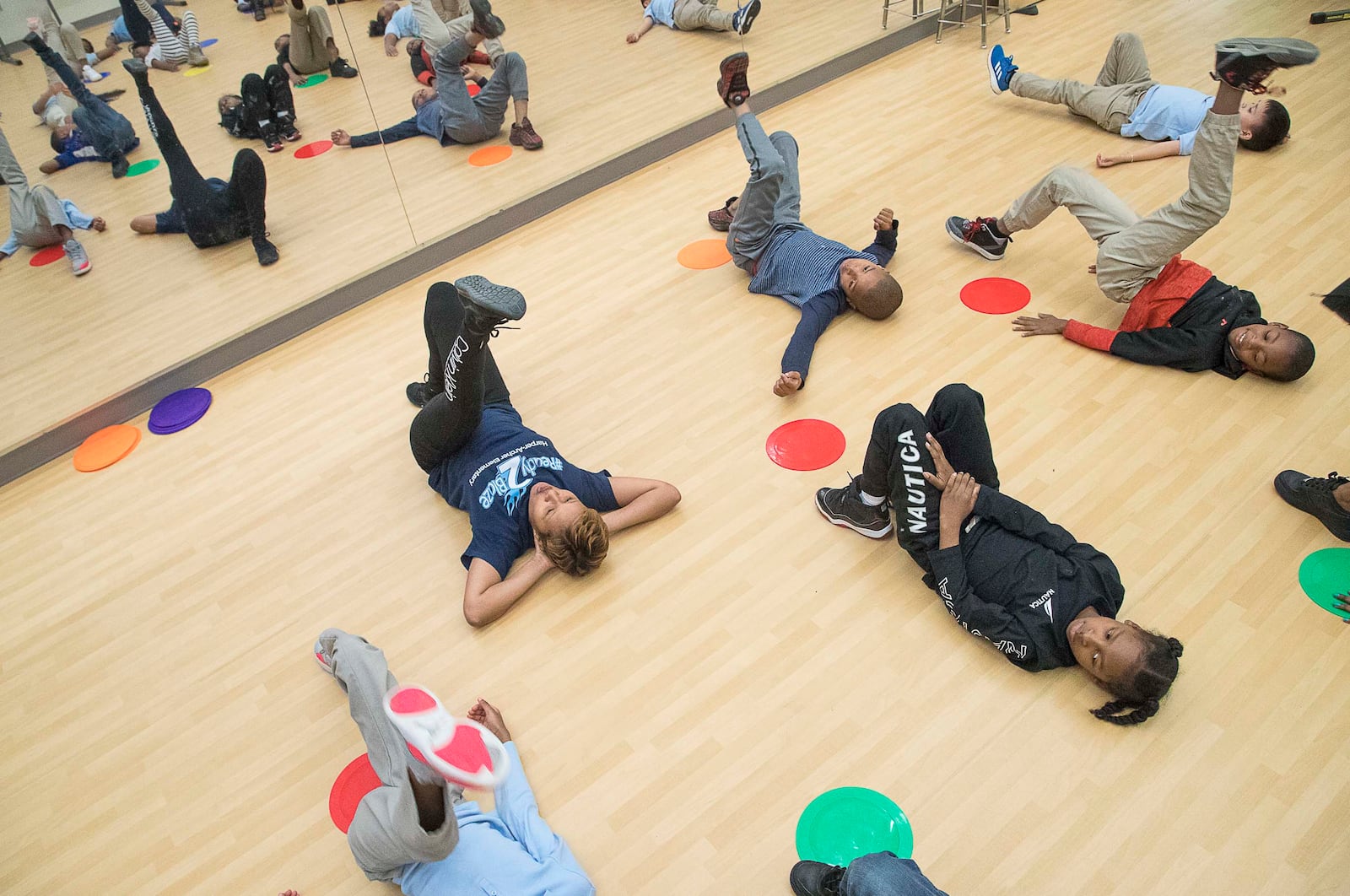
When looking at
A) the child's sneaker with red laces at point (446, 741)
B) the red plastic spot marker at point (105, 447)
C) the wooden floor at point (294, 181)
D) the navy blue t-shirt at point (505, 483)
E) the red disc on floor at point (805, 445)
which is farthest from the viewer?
the wooden floor at point (294, 181)

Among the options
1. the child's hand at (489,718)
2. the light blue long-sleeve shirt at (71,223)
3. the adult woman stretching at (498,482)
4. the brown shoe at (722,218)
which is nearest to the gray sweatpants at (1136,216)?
the brown shoe at (722,218)

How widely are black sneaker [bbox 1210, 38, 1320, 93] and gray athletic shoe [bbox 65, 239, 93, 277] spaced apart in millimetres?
4040

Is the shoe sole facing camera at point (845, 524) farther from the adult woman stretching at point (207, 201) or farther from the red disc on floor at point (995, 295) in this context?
the adult woman stretching at point (207, 201)

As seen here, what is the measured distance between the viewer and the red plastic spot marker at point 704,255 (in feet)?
11.9

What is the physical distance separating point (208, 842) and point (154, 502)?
1386 mm

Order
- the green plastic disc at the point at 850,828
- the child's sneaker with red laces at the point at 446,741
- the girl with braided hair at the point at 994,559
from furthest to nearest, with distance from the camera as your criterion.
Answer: the girl with braided hair at the point at 994,559, the green plastic disc at the point at 850,828, the child's sneaker with red laces at the point at 446,741

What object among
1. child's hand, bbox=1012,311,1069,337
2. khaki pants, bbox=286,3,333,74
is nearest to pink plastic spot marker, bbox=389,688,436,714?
child's hand, bbox=1012,311,1069,337

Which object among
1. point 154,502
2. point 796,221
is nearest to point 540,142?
point 796,221

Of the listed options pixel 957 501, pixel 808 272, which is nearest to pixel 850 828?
pixel 957 501

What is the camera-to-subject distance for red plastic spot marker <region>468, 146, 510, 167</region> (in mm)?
4238

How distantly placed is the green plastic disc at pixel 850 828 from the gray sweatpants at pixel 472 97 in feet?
11.8

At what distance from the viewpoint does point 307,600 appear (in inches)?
99.0

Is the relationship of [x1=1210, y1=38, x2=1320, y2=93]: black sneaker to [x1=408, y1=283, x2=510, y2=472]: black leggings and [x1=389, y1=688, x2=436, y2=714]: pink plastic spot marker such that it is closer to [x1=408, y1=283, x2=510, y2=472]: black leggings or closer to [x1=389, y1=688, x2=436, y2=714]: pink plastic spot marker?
[x1=408, y1=283, x2=510, y2=472]: black leggings

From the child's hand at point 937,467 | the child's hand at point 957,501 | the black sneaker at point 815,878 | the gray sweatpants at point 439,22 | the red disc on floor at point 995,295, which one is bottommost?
the black sneaker at point 815,878
